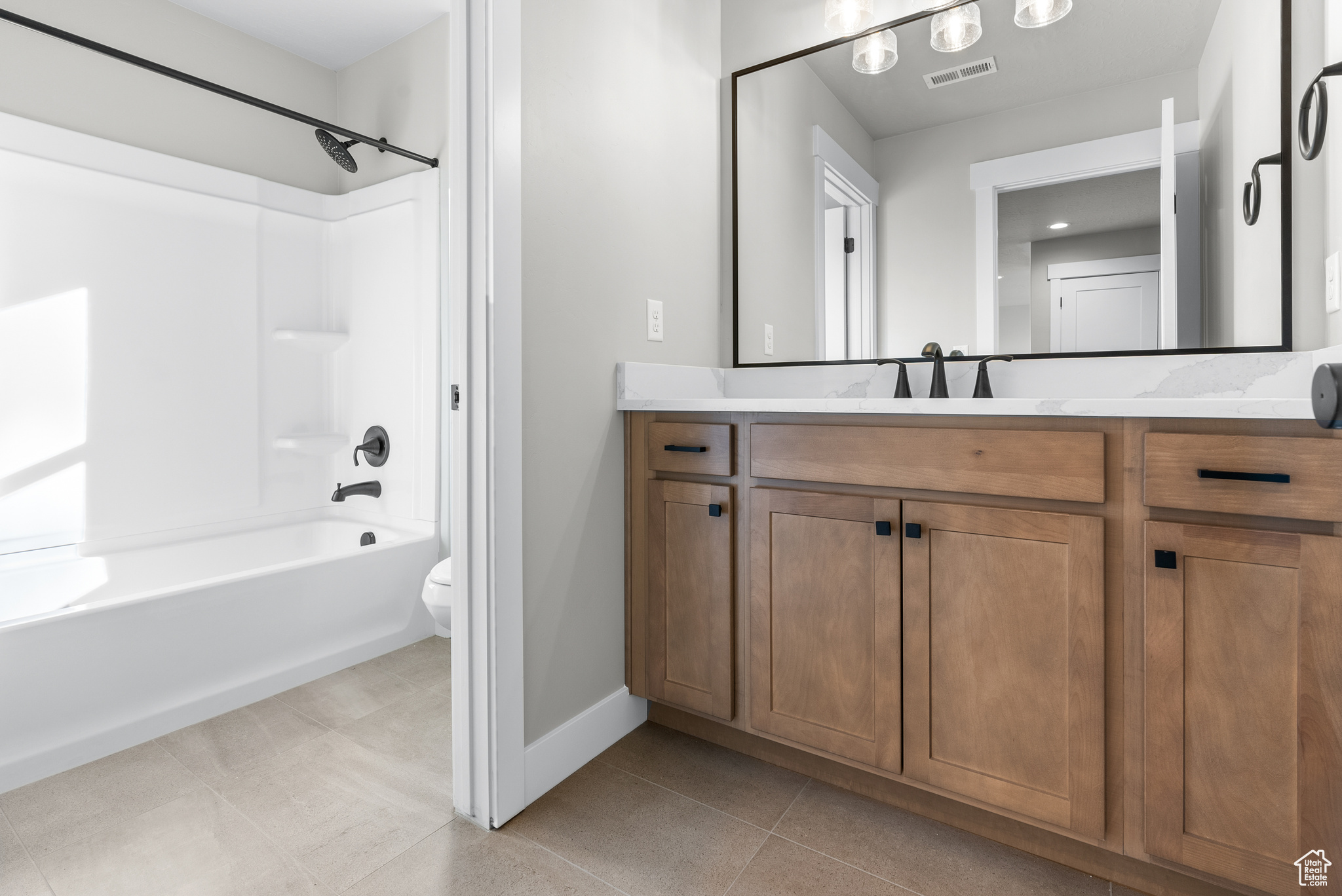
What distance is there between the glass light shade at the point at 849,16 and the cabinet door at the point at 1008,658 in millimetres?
1425

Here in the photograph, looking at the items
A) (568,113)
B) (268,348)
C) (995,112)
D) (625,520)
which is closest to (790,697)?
(625,520)

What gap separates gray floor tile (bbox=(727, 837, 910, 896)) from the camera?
1.13 meters

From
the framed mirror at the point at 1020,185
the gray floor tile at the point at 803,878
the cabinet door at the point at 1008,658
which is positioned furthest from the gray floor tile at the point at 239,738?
the framed mirror at the point at 1020,185

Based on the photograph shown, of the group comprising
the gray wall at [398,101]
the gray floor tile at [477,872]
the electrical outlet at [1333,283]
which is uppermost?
the gray wall at [398,101]

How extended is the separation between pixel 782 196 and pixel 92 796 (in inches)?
92.8

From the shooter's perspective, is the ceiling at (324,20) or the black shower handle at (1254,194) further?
the ceiling at (324,20)

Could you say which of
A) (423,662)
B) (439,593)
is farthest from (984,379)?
(423,662)

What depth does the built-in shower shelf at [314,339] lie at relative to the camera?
9.08 feet

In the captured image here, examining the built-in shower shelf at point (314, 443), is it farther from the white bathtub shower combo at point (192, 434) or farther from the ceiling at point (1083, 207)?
the ceiling at point (1083, 207)

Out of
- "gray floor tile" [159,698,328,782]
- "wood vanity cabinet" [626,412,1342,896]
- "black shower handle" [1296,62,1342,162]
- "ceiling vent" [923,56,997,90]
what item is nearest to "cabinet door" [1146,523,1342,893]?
"wood vanity cabinet" [626,412,1342,896]

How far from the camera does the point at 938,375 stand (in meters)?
1.62

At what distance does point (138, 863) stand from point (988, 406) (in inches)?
72.4

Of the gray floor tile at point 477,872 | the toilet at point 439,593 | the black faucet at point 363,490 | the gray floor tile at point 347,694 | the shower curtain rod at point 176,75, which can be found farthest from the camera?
the black faucet at point 363,490

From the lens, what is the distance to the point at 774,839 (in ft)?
4.18
